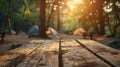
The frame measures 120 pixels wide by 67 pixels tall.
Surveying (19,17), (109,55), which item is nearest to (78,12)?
(19,17)

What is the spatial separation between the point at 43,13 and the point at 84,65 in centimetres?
2212

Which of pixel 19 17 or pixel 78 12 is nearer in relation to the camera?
pixel 78 12

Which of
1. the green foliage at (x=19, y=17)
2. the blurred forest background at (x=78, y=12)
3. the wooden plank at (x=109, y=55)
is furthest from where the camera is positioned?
the green foliage at (x=19, y=17)

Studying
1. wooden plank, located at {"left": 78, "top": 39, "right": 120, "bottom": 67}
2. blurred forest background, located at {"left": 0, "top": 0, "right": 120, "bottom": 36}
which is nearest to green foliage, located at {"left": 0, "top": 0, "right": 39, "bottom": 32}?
blurred forest background, located at {"left": 0, "top": 0, "right": 120, "bottom": 36}

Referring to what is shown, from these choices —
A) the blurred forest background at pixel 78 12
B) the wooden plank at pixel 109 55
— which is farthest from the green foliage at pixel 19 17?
the wooden plank at pixel 109 55

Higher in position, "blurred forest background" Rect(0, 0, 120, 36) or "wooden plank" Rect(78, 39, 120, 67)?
"blurred forest background" Rect(0, 0, 120, 36)

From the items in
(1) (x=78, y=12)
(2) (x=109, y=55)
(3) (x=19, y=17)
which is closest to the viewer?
(2) (x=109, y=55)

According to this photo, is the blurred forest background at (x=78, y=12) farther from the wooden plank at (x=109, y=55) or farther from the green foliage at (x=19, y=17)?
the wooden plank at (x=109, y=55)

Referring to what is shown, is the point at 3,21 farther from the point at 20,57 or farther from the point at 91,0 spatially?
the point at 20,57

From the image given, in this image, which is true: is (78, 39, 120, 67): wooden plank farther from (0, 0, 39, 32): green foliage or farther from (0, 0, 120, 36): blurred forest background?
(0, 0, 39, 32): green foliage

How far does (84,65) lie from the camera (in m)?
3.76

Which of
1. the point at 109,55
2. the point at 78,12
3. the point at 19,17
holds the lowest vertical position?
the point at 109,55

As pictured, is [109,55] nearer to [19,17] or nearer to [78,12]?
[78,12]

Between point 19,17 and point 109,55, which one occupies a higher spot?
point 19,17
